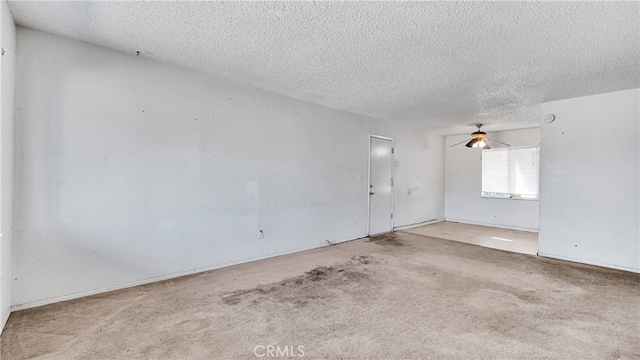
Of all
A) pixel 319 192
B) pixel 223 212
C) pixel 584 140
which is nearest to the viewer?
pixel 223 212

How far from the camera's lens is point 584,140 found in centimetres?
406

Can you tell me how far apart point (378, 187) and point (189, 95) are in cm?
390

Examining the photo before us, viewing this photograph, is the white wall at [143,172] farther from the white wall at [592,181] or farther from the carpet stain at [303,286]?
the white wall at [592,181]

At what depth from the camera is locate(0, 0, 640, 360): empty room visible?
2.09m

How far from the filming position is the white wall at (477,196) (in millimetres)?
6391

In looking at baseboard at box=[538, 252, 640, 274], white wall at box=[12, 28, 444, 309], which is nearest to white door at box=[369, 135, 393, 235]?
white wall at box=[12, 28, 444, 309]

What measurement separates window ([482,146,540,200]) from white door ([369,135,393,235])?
9.16 feet

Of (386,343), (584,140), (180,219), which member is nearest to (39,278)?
(180,219)

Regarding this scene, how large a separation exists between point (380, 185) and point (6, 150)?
524 cm

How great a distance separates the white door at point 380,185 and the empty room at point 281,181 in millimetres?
962

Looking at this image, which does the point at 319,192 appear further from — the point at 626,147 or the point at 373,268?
the point at 626,147

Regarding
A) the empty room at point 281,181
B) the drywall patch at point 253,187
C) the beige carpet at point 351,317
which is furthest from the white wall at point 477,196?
the drywall patch at point 253,187

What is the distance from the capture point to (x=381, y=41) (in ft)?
8.29

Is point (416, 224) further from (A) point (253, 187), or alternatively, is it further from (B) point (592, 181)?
(A) point (253, 187)
